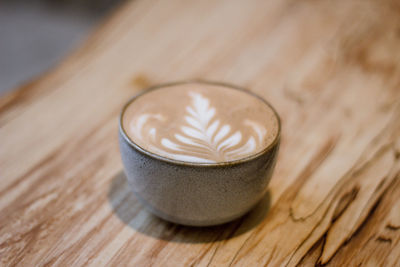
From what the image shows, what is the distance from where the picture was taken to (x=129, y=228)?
0.68 metres

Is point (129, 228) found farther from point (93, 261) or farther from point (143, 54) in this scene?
point (143, 54)

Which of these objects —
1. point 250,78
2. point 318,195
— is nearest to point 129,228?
point 318,195

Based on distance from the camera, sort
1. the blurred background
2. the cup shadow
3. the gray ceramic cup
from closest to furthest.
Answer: the gray ceramic cup < the cup shadow < the blurred background

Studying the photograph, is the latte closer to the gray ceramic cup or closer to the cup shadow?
the gray ceramic cup

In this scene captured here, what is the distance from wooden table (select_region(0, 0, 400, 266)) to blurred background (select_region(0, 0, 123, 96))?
4.49 feet

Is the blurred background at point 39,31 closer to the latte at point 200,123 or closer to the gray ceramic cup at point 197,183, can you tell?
the latte at point 200,123

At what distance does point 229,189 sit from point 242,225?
0.46 ft

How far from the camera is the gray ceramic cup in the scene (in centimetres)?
56

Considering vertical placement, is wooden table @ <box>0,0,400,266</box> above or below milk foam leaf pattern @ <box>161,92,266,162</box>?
below

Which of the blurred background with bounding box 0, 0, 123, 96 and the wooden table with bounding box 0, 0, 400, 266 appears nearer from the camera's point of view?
the wooden table with bounding box 0, 0, 400, 266

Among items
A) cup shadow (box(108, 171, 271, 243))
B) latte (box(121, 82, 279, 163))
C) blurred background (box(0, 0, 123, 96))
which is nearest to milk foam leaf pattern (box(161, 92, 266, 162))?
latte (box(121, 82, 279, 163))

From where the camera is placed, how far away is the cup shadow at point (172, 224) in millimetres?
664

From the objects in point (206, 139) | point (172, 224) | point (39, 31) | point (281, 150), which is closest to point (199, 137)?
point (206, 139)

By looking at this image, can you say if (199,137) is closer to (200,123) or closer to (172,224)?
(200,123)
